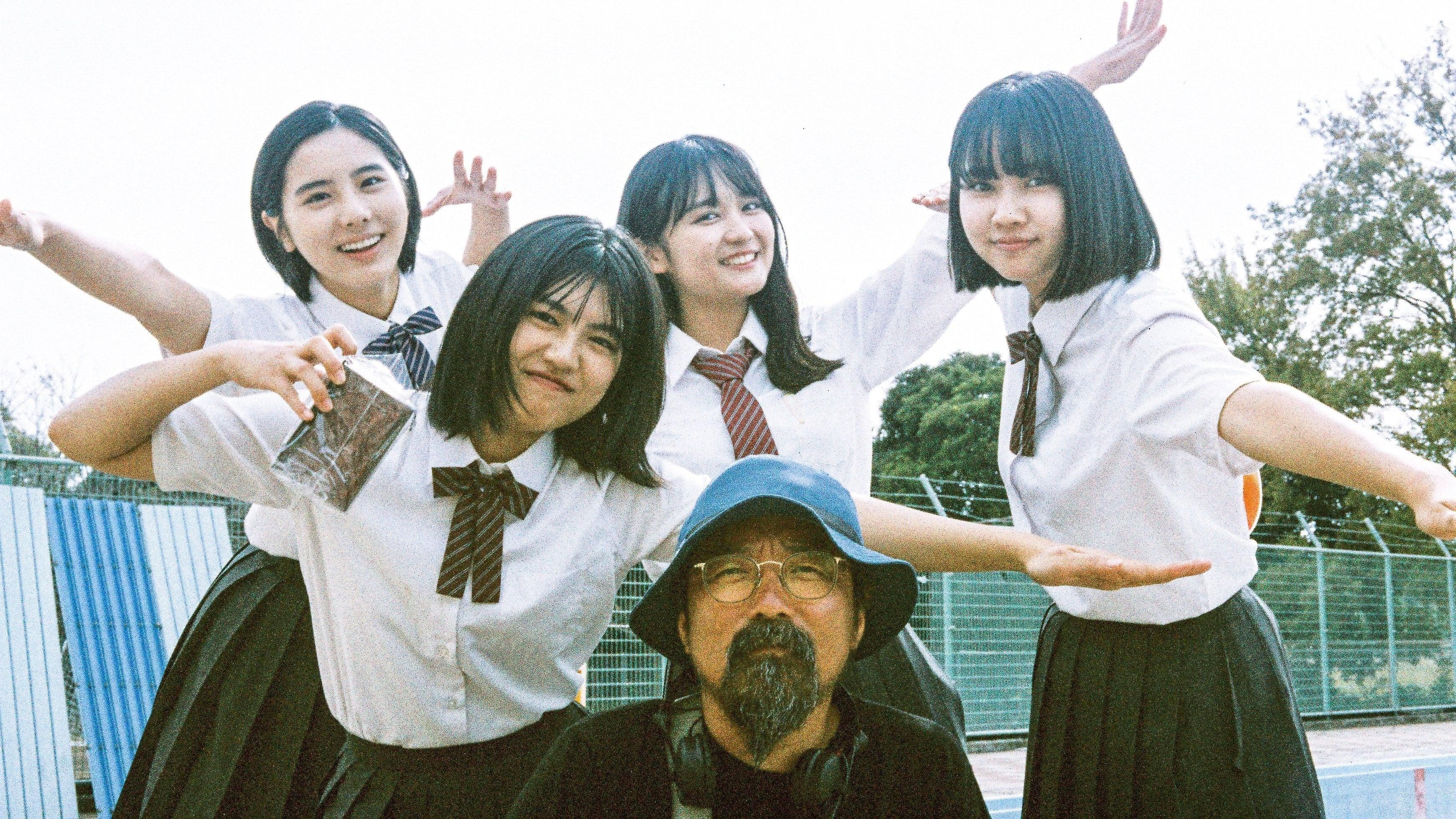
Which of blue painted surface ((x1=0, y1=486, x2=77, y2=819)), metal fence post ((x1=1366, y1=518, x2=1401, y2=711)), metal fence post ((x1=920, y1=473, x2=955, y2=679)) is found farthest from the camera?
metal fence post ((x1=1366, y1=518, x2=1401, y2=711))

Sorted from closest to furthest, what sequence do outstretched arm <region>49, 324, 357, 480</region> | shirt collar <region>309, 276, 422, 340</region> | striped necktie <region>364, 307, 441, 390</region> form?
outstretched arm <region>49, 324, 357, 480</region> → striped necktie <region>364, 307, 441, 390</region> → shirt collar <region>309, 276, 422, 340</region>

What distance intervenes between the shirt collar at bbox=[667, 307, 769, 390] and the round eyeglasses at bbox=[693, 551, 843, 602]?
0.96 meters

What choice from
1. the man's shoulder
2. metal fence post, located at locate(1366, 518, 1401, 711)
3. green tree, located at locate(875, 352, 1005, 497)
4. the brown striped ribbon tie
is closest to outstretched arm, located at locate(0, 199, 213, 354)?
the man's shoulder

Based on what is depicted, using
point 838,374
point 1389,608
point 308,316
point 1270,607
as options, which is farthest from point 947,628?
point 308,316

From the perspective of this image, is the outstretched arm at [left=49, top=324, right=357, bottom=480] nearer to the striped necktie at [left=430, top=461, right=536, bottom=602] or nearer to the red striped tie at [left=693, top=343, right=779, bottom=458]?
the striped necktie at [left=430, top=461, right=536, bottom=602]

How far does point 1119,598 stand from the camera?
98.0 inches

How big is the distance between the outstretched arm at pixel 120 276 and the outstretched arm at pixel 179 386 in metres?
0.39

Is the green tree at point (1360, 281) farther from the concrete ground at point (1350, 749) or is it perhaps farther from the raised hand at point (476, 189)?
the raised hand at point (476, 189)

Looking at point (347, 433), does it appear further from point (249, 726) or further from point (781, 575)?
point (249, 726)

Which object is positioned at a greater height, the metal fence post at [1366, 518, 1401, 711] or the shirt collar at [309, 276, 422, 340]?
the shirt collar at [309, 276, 422, 340]

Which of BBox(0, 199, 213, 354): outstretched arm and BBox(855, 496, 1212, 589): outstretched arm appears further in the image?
BBox(0, 199, 213, 354): outstretched arm

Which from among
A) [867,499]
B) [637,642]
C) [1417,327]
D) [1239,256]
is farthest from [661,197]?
[1239,256]

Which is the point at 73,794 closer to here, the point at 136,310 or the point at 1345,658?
the point at 136,310

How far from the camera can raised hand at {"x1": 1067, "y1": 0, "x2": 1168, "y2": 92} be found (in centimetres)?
305
